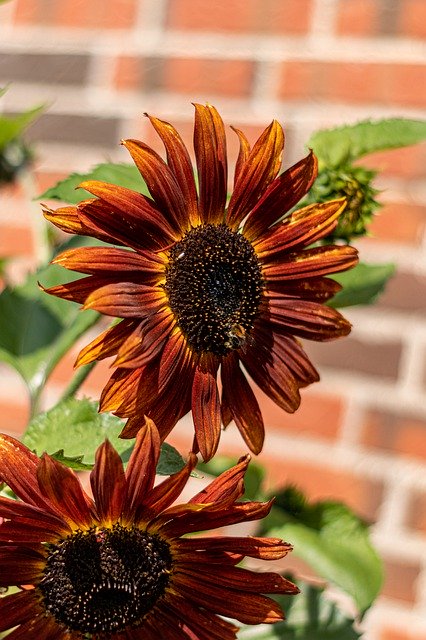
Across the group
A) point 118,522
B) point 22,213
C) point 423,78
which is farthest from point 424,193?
point 118,522

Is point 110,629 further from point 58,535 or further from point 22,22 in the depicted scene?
point 22,22

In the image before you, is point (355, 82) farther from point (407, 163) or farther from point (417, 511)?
point (417, 511)

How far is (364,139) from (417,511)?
0.41 meters

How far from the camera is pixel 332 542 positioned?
0.52 m

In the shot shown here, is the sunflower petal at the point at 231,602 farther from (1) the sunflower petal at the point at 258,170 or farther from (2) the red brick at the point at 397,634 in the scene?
(2) the red brick at the point at 397,634

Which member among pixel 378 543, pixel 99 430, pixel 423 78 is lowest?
pixel 378 543

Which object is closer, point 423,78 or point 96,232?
point 96,232

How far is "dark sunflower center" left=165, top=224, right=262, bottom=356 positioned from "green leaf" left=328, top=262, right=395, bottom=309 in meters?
0.07

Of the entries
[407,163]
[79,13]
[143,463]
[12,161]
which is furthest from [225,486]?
[79,13]

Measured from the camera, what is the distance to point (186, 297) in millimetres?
386

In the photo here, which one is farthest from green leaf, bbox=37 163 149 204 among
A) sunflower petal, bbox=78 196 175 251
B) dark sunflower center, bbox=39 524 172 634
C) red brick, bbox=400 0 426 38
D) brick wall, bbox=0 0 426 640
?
red brick, bbox=400 0 426 38

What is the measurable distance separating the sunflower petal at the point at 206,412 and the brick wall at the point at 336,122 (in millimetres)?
392

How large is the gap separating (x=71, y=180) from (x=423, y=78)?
1.47 ft

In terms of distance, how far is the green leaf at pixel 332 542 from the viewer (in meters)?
0.47
